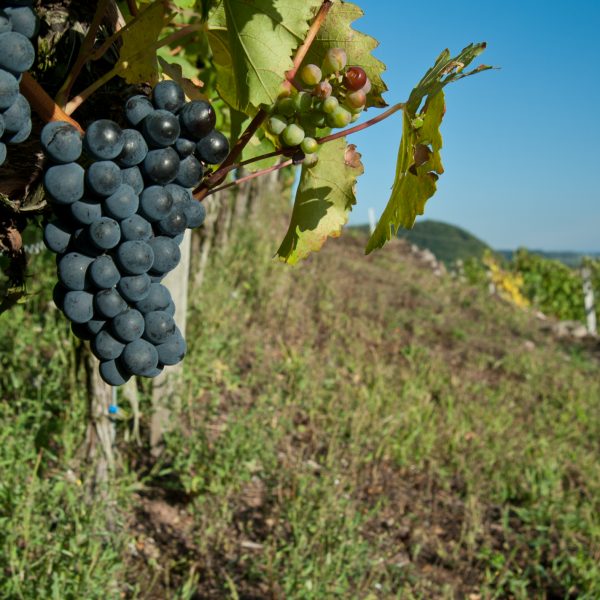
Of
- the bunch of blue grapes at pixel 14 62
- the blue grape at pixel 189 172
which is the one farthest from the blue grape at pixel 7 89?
the blue grape at pixel 189 172

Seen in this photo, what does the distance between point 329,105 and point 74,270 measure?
0.40 metres

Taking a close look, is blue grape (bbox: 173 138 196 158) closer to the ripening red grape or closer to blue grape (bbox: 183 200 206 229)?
blue grape (bbox: 183 200 206 229)

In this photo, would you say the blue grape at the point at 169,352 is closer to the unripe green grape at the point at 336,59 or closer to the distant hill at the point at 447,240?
the unripe green grape at the point at 336,59

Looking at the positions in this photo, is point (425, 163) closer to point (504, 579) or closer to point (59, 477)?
point (59, 477)

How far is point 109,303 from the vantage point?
2.64 feet

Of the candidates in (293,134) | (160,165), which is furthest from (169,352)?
(293,134)

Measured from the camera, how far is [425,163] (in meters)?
1.02

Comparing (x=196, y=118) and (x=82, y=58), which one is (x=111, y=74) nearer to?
(x=82, y=58)

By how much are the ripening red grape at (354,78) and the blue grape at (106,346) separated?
0.48 meters

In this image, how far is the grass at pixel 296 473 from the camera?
8.77ft

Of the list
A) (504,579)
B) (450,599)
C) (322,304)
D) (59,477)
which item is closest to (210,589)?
(59,477)

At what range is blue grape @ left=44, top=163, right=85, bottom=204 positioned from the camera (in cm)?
75

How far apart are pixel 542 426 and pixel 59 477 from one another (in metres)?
4.02

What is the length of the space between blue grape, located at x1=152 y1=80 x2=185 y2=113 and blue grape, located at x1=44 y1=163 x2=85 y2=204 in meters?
0.14
